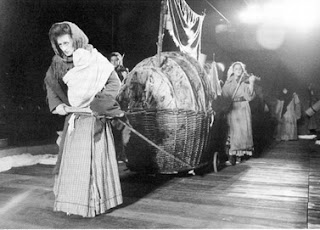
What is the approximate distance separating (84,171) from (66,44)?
4.07 feet

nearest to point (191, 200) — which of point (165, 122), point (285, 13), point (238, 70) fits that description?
point (165, 122)

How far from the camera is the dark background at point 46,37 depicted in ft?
27.3

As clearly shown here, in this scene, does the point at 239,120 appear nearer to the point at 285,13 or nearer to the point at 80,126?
the point at 80,126

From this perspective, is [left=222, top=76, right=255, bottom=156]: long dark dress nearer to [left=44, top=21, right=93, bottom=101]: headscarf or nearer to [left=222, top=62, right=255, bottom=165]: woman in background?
[left=222, top=62, right=255, bottom=165]: woman in background

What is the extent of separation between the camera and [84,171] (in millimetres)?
3576

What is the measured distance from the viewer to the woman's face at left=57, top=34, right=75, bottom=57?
3.54 m

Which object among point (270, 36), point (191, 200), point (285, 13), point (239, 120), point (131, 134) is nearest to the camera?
point (191, 200)

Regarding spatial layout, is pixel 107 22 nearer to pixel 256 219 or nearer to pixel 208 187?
pixel 208 187

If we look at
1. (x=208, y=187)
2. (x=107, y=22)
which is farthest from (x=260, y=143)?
(x=208, y=187)

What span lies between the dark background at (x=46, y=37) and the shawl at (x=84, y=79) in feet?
17.5

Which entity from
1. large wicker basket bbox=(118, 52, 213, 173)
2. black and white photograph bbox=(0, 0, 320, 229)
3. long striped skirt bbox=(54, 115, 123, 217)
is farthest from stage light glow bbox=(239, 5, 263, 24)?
long striped skirt bbox=(54, 115, 123, 217)

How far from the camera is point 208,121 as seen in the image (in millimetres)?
5633

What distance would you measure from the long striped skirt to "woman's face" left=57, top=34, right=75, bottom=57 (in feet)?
2.14

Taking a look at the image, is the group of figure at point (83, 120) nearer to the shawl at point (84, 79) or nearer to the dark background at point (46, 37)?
the shawl at point (84, 79)
